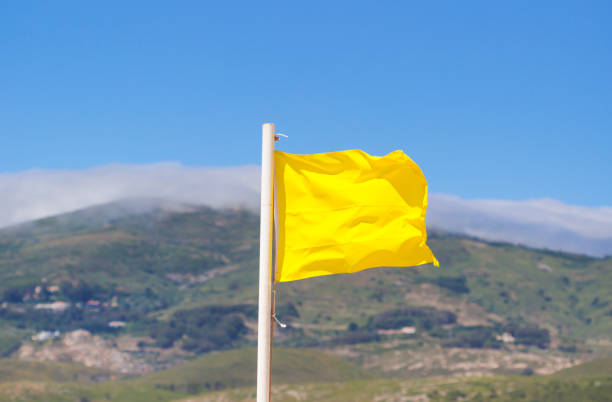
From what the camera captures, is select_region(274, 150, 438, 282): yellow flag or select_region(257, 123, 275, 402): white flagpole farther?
select_region(274, 150, 438, 282): yellow flag

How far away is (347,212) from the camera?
2816cm

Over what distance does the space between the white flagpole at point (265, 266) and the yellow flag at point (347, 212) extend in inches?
58.7

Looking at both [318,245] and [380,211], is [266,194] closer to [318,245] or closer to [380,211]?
[318,245]

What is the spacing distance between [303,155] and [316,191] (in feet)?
3.77

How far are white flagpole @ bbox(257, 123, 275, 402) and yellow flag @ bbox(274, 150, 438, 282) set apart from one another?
1.49m

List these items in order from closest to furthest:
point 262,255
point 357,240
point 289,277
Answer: point 262,255, point 289,277, point 357,240

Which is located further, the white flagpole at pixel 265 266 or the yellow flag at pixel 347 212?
the yellow flag at pixel 347 212

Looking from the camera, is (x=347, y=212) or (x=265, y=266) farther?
(x=347, y=212)

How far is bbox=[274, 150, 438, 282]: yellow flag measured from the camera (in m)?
26.6

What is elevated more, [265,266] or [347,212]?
[347,212]

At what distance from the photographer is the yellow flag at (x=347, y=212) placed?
26594 mm

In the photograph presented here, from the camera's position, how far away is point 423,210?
1166 inches

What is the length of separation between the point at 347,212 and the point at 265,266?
199 inches

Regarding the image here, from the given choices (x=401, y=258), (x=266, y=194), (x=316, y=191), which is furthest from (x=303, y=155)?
(x=401, y=258)
